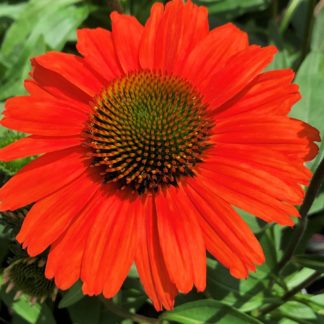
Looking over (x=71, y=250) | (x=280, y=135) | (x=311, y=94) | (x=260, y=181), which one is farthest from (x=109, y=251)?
(x=311, y=94)

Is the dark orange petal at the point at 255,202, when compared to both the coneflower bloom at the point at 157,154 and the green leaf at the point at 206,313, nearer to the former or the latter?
the coneflower bloom at the point at 157,154

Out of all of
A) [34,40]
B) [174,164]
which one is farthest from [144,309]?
[34,40]

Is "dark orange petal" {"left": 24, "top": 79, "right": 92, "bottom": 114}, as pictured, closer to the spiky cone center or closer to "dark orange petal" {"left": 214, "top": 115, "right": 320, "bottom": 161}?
the spiky cone center

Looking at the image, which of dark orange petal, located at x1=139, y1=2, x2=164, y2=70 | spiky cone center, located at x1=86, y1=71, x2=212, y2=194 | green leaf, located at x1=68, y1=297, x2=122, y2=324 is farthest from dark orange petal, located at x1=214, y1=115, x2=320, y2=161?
green leaf, located at x1=68, y1=297, x2=122, y2=324

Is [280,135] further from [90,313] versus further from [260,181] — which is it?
[90,313]

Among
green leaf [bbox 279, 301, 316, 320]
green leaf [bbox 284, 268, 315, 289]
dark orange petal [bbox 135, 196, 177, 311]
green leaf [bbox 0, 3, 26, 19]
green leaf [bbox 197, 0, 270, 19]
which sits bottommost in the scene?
green leaf [bbox 279, 301, 316, 320]

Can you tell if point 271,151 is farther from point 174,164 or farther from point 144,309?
point 144,309

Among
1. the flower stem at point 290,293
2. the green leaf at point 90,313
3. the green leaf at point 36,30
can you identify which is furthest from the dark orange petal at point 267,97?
the green leaf at point 36,30
